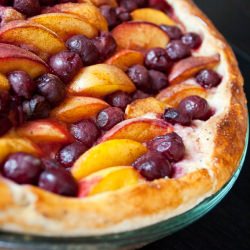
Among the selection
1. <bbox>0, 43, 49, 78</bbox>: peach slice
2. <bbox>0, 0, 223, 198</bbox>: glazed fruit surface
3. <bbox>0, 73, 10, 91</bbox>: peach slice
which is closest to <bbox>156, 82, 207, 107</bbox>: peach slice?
<bbox>0, 0, 223, 198</bbox>: glazed fruit surface

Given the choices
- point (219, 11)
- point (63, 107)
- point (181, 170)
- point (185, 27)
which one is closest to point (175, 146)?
point (181, 170)

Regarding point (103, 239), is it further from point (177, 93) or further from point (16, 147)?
point (177, 93)

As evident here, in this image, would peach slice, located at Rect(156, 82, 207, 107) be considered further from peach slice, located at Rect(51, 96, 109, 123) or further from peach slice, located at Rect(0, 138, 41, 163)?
peach slice, located at Rect(0, 138, 41, 163)

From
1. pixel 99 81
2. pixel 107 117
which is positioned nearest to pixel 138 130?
pixel 107 117

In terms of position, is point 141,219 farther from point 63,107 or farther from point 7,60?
point 7,60

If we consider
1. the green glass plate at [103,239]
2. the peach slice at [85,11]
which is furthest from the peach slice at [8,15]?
the green glass plate at [103,239]
